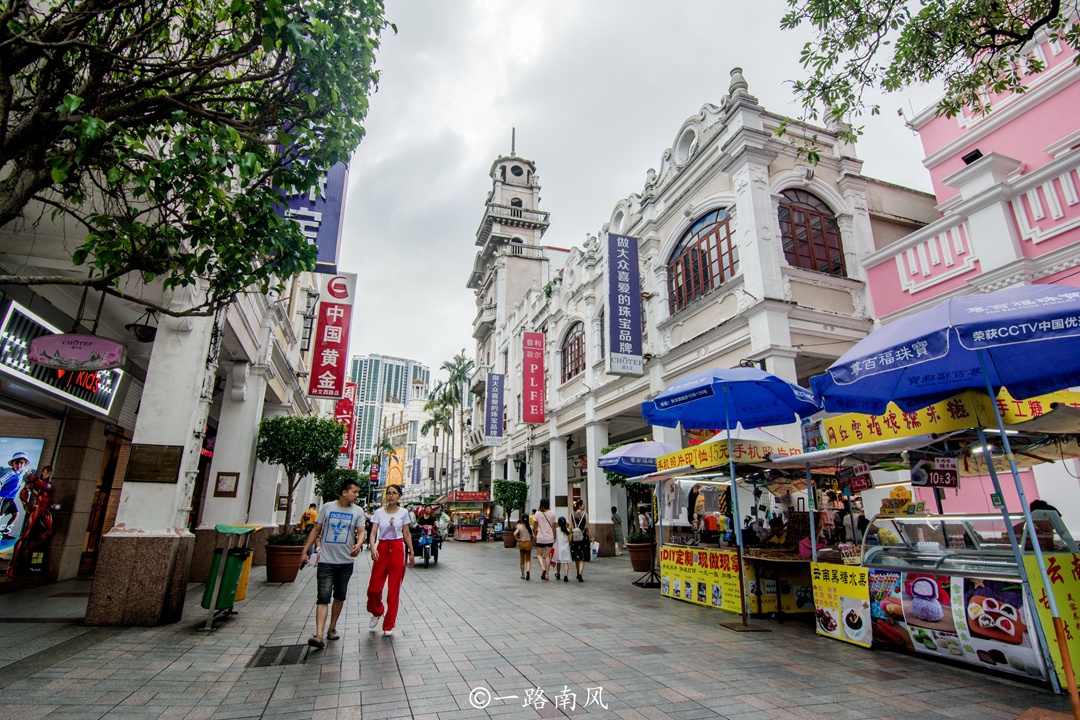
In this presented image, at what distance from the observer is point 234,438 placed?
1198cm

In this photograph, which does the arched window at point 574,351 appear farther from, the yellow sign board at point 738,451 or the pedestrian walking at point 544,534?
the yellow sign board at point 738,451

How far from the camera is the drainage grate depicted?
205 inches

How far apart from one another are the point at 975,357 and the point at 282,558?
39.9 ft

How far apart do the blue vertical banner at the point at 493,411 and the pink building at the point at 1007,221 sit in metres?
21.2

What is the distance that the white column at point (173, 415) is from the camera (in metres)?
7.01

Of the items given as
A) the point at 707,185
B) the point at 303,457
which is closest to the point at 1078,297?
the point at 707,185

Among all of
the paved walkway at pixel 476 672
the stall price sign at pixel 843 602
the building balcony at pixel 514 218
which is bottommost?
the paved walkway at pixel 476 672

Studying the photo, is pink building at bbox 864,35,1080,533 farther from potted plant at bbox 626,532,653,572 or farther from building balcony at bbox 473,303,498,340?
building balcony at bbox 473,303,498,340

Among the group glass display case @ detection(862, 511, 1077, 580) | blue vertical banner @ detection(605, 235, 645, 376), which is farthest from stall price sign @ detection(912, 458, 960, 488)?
blue vertical banner @ detection(605, 235, 645, 376)

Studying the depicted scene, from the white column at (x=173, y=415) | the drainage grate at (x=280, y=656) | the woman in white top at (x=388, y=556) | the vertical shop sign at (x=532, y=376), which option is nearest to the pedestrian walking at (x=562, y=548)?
the woman in white top at (x=388, y=556)

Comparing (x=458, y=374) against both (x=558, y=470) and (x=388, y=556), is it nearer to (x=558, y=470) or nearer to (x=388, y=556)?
(x=558, y=470)

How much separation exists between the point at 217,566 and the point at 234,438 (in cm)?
581

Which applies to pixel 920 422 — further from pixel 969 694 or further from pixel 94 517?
pixel 94 517

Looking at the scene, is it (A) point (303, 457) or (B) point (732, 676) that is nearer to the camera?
(B) point (732, 676)
